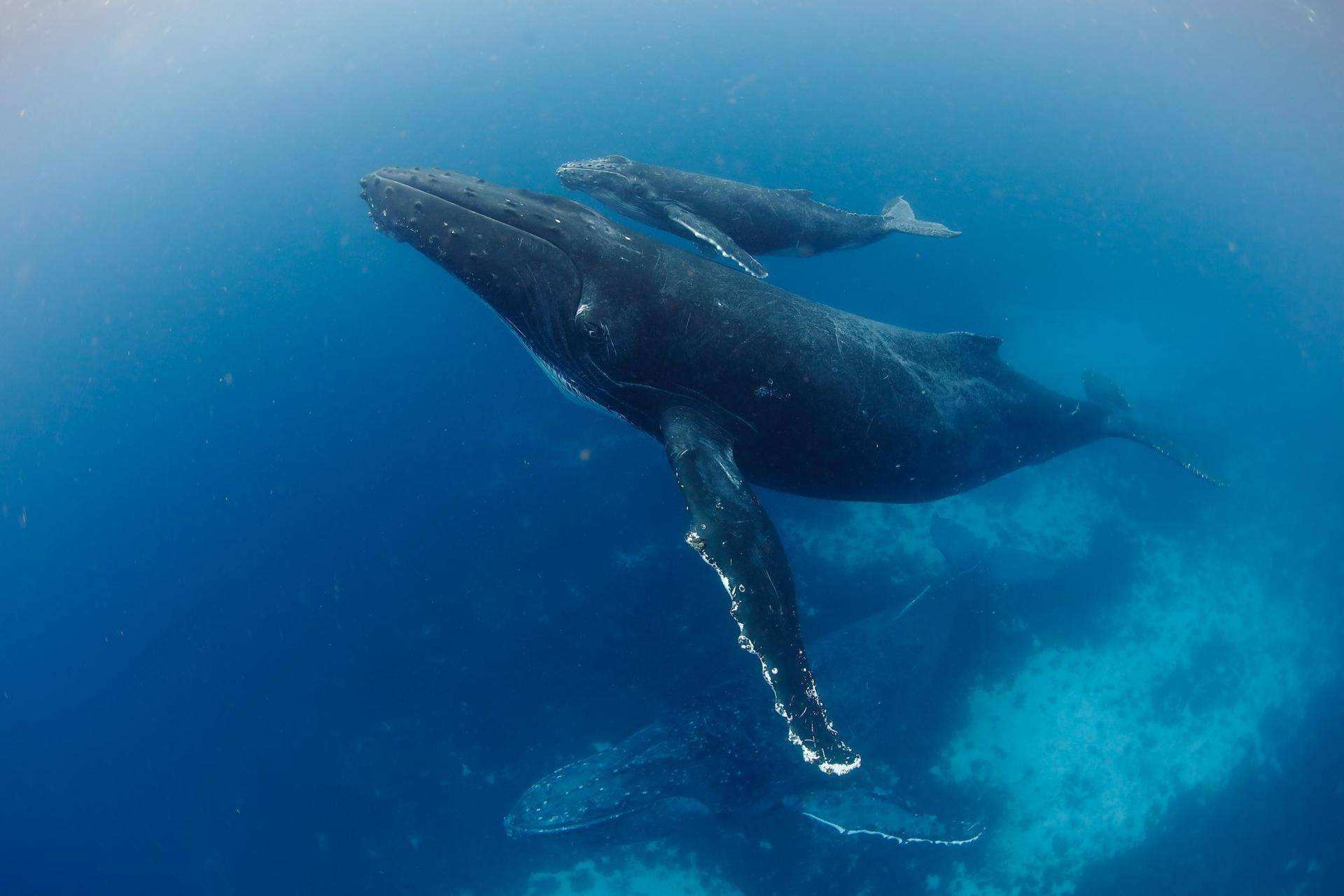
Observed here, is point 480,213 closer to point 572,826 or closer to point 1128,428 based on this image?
point 572,826

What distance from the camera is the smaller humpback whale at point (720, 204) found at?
9.15 meters

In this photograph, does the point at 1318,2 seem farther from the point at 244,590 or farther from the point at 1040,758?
the point at 244,590

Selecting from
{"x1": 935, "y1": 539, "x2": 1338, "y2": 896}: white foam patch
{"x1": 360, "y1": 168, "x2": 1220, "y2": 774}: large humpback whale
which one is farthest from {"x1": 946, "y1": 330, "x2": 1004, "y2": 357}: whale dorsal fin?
{"x1": 935, "y1": 539, "x2": 1338, "y2": 896}: white foam patch

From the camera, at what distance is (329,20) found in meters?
39.1

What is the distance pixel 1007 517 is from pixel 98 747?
2759 cm

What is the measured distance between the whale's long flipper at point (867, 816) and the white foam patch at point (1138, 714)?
6.82ft

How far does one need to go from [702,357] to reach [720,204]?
4475mm

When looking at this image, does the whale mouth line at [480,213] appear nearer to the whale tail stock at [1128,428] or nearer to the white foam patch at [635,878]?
the whale tail stock at [1128,428]

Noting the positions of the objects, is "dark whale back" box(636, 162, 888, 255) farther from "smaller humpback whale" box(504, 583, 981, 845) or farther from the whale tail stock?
"smaller humpback whale" box(504, 583, 981, 845)

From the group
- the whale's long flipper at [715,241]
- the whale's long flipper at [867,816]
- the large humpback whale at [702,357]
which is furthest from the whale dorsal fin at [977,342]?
the whale's long flipper at [867,816]

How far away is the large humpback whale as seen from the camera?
5.12 m

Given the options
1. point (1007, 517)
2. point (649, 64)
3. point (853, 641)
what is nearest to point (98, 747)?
point (853, 641)

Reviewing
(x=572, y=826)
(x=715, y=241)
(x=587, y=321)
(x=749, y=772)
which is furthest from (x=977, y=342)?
(x=572, y=826)

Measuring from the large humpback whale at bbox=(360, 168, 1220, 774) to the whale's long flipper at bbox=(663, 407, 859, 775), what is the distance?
2 centimetres
